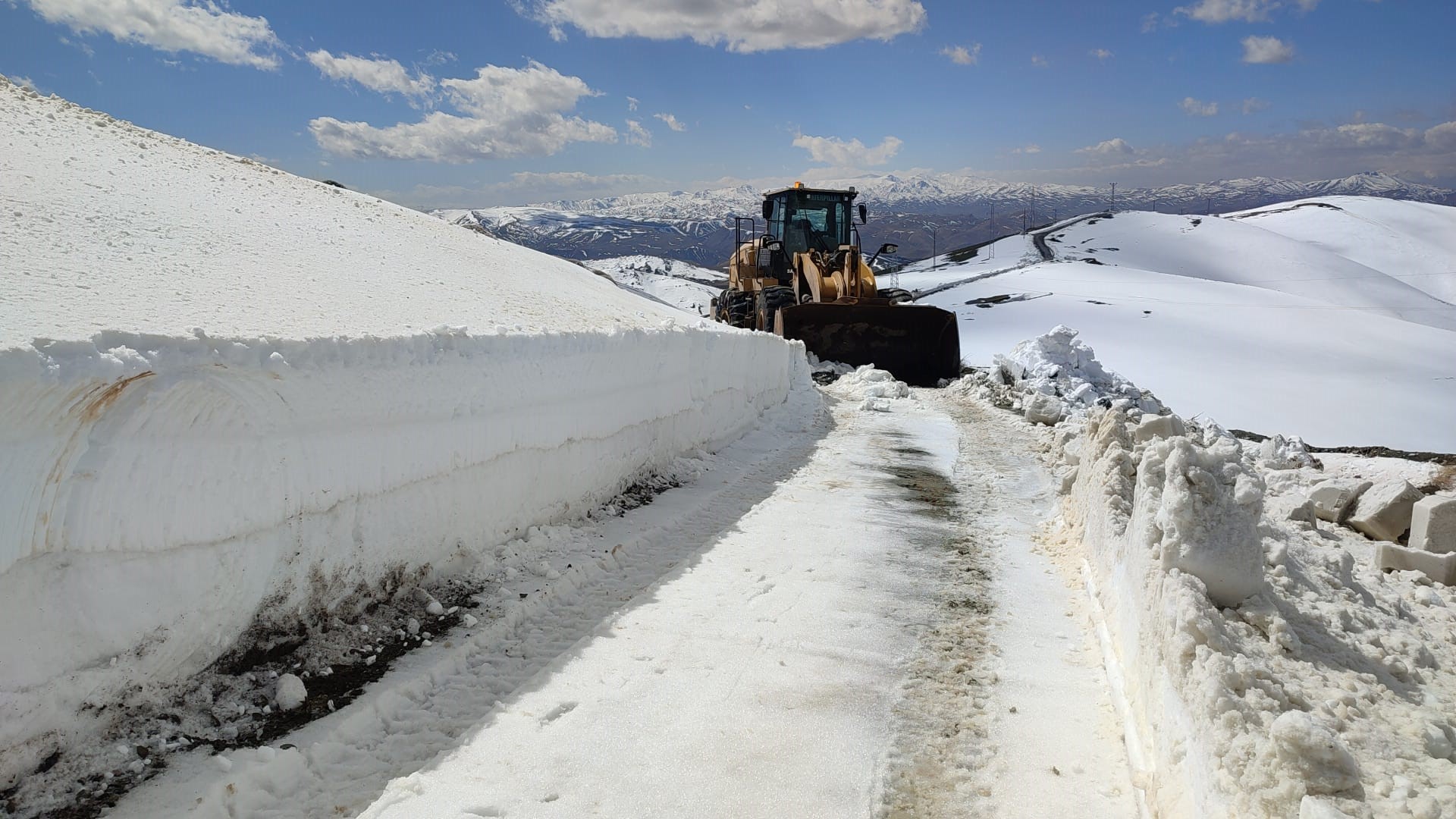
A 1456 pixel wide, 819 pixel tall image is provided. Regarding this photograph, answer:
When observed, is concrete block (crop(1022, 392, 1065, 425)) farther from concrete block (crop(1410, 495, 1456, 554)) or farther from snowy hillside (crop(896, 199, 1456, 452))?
snowy hillside (crop(896, 199, 1456, 452))

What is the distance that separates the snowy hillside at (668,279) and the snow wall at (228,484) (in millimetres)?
44175

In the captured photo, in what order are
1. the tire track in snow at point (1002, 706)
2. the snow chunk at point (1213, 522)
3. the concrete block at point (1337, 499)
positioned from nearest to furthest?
the tire track in snow at point (1002, 706)
the snow chunk at point (1213, 522)
the concrete block at point (1337, 499)

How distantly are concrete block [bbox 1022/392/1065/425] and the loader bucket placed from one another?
3929mm

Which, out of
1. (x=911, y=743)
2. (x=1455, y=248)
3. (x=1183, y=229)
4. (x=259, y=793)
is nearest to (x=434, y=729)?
(x=259, y=793)

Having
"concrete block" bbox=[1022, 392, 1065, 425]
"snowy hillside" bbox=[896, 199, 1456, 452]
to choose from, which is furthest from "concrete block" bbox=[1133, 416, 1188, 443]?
"snowy hillside" bbox=[896, 199, 1456, 452]

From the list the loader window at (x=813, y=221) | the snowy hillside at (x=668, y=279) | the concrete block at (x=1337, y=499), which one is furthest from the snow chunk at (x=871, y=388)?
the snowy hillside at (x=668, y=279)

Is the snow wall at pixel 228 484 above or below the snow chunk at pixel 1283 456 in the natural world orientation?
above

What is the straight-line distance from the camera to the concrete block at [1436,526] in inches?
188

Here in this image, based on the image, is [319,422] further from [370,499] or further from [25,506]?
[25,506]

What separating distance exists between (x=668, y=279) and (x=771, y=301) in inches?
3067

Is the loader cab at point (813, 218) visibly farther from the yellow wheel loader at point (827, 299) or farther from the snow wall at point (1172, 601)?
the snow wall at point (1172, 601)

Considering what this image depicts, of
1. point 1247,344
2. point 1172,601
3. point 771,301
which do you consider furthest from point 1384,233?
point 1172,601

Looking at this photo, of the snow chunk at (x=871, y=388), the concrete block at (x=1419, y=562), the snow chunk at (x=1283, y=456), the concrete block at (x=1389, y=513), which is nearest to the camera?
the concrete block at (x=1419, y=562)

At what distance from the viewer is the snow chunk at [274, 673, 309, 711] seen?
270 cm
